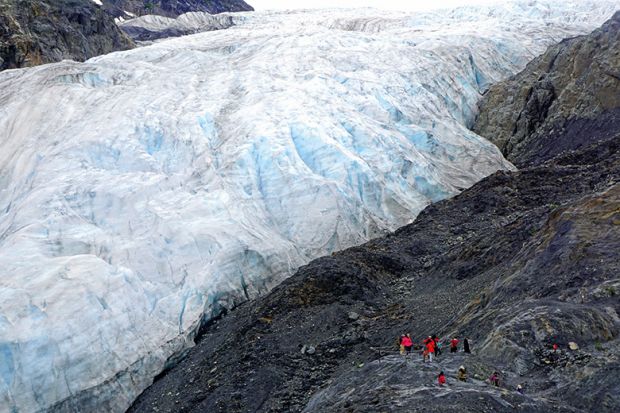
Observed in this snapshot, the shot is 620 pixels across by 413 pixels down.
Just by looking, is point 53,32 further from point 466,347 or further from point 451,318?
point 466,347

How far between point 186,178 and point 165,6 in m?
74.0

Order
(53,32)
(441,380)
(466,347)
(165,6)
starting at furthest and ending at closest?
(165,6), (53,32), (466,347), (441,380)

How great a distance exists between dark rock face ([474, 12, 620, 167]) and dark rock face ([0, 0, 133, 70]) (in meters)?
29.0

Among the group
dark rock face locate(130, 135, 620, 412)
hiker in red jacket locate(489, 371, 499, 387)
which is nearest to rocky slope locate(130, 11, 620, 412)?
dark rock face locate(130, 135, 620, 412)

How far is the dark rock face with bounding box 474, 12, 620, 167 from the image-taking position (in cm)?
3250

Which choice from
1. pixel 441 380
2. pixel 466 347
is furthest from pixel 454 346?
pixel 441 380

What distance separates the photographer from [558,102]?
3509 centimetres

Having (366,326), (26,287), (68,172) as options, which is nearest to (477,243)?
(366,326)

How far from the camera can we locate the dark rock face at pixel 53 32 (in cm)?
4172

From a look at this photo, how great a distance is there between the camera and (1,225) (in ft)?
70.5

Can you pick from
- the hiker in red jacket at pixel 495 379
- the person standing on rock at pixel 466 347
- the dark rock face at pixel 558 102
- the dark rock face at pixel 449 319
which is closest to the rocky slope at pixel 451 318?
the dark rock face at pixel 449 319

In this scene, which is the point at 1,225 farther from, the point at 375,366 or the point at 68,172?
the point at 375,366

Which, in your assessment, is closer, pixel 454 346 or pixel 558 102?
pixel 454 346

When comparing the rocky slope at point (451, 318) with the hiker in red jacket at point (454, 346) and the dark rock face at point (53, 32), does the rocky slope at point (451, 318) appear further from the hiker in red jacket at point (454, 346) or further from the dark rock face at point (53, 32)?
the dark rock face at point (53, 32)
